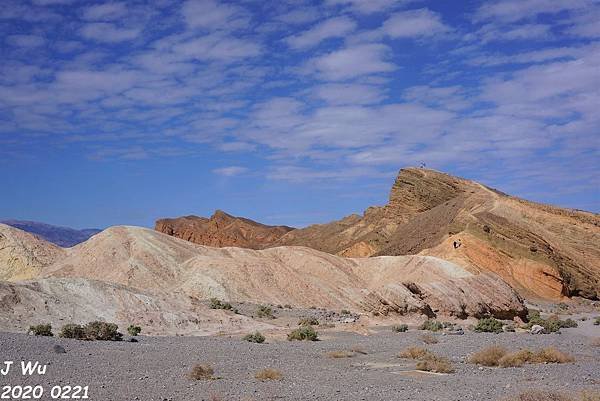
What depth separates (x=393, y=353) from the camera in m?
19.5

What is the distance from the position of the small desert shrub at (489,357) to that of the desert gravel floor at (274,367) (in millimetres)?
421

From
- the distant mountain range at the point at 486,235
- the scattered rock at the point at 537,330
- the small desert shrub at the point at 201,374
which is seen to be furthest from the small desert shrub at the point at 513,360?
the distant mountain range at the point at 486,235

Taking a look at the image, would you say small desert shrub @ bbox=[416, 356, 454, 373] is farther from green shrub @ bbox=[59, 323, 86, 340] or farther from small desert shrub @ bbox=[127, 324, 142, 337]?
small desert shrub @ bbox=[127, 324, 142, 337]

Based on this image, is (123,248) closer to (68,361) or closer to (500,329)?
(500,329)

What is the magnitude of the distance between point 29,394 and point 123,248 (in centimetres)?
3457

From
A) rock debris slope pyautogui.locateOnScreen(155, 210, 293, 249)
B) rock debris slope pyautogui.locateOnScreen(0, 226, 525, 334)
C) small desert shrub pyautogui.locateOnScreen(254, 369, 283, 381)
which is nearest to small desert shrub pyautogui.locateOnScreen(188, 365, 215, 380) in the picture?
small desert shrub pyautogui.locateOnScreen(254, 369, 283, 381)

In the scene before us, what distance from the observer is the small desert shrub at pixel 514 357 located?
644 inches

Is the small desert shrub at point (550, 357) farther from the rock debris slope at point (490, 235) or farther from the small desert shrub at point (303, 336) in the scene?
the rock debris slope at point (490, 235)

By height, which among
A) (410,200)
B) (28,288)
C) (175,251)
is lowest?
(28,288)

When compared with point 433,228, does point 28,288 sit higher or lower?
lower

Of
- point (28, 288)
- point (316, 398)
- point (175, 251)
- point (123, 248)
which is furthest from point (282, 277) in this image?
point (316, 398)

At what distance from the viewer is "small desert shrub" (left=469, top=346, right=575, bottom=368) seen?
53.7 ft

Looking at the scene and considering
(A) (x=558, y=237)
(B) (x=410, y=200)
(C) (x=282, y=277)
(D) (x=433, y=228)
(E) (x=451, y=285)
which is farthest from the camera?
(B) (x=410, y=200)

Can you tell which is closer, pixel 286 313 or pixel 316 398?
pixel 316 398
